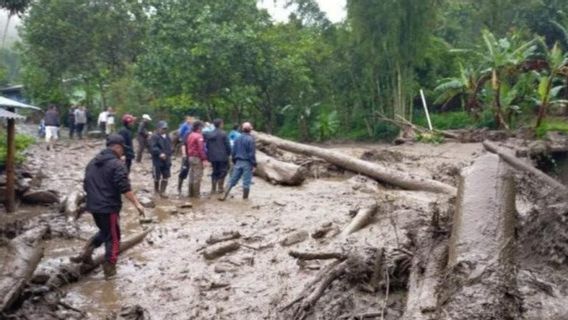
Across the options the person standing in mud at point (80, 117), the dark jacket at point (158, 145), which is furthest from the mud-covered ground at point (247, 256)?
the person standing in mud at point (80, 117)

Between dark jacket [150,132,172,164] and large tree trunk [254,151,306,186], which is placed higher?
dark jacket [150,132,172,164]

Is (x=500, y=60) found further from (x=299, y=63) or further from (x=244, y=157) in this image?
(x=244, y=157)

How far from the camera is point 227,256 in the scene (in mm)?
7488

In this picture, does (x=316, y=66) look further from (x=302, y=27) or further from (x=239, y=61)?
(x=239, y=61)

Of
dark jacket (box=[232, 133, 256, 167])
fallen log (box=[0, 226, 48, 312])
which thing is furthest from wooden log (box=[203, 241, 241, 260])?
dark jacket (box=[232, 133, 256, 167])

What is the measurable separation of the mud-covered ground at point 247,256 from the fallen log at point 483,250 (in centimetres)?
37

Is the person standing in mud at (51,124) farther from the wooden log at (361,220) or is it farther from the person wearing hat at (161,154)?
the wooden log at (361,220)

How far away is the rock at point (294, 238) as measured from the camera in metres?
7.75

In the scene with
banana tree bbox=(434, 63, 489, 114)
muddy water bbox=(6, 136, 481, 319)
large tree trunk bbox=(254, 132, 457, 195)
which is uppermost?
banana tree bbox=(434, 63, 489, 114)

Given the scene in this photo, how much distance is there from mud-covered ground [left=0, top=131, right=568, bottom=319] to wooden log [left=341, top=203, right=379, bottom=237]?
9cm

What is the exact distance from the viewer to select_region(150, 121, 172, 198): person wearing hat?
12.0 meters

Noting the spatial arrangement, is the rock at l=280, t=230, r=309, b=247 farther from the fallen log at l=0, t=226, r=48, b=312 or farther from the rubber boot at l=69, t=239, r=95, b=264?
the fallen log at l=0, t=226, r=48, b=312

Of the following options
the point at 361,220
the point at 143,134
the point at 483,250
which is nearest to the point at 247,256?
the point at 361,220

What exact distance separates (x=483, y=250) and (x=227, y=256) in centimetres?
407
